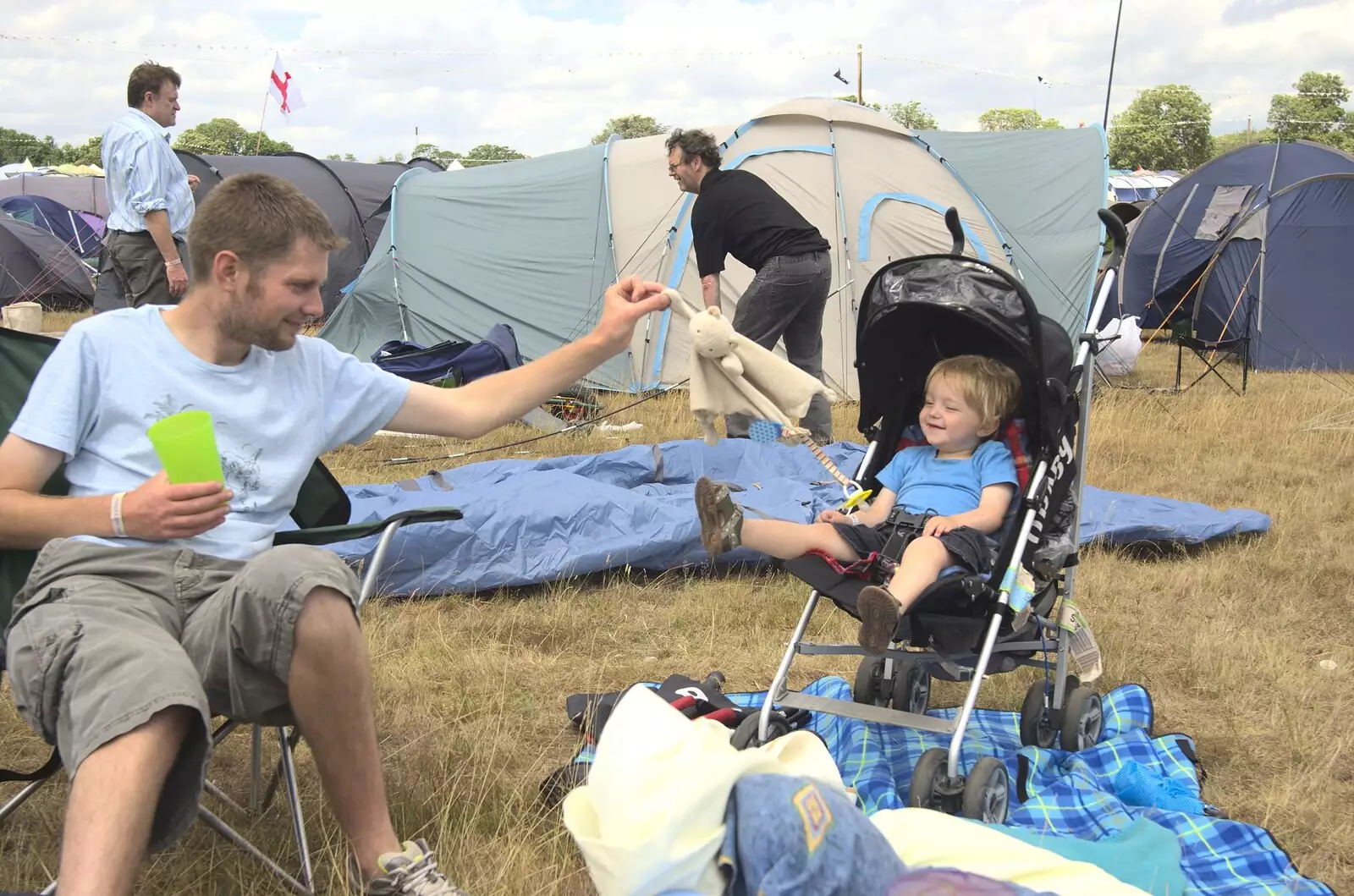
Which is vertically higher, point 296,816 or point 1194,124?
point 1194,124

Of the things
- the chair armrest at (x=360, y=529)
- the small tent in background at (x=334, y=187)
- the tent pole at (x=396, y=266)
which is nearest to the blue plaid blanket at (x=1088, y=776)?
the chair armrest at (x=360, y=529)

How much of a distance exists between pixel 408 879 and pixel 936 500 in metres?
1.81

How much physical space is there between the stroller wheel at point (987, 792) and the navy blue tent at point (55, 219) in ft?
54.7

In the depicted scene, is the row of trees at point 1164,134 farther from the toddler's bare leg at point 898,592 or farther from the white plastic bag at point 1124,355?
the toddler's bare leg at point 898,592

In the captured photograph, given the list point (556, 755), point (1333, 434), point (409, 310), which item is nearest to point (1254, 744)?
point (556, 755)

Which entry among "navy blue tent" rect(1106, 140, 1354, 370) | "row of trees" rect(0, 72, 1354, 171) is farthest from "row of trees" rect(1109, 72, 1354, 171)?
"navy blue tent" rect(1106, 140, 1354, 370)

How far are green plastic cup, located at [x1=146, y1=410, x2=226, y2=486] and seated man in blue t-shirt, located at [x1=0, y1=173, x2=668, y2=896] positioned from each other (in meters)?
0.02

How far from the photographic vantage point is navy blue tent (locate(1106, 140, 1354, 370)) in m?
10.2

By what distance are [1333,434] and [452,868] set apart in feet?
22.2

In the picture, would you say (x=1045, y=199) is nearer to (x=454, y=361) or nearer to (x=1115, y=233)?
(x=454, y=361)

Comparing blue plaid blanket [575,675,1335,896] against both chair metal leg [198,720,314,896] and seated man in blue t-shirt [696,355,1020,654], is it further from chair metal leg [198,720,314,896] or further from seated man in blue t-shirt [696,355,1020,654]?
chair metal leg [198,720,314,896]

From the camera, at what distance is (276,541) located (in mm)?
2510

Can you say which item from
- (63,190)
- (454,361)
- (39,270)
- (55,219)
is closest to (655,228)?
(454,361)

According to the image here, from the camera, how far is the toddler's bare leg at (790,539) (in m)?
2.96
